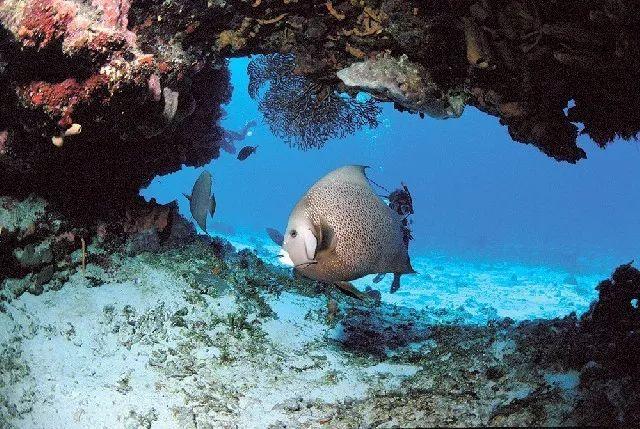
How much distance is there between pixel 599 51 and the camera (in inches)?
104

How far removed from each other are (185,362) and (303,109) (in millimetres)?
2994

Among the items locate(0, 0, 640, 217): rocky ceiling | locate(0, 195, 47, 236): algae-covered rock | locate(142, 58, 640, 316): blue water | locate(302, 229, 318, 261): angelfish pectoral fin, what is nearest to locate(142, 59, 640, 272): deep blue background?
locate(142, 58, 640, 316): blue water

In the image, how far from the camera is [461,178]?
113750 millimetres

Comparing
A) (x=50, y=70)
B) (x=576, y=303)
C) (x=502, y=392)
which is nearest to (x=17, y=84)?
(x=50, y=70)

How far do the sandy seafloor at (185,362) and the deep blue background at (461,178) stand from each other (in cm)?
6085

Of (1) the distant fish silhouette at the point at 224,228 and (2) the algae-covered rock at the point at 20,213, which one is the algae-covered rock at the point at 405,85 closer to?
(2) the algae-covered rock at the point at 20,213

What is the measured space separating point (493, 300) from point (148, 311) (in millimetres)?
9748

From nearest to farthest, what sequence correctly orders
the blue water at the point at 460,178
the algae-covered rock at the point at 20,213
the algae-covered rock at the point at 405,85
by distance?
the algae-covered rock at the point at 405,85
the algae-covered rock at the point at 20,213
the blue water at the point at 460,178

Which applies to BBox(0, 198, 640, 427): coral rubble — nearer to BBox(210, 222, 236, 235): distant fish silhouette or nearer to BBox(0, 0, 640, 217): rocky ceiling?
BBox(0, 0, 640, 217): rocky ceiling

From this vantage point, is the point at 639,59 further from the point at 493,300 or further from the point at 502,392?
the point at 493,300

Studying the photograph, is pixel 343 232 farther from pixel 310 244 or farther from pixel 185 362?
pixel 185 362

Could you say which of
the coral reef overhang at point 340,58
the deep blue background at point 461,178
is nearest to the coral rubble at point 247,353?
the coral reef overhang at point 340,58

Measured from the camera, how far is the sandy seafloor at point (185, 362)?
9.06 feet

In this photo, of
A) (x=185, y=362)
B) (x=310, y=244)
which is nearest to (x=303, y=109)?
(x=185, y=362)
